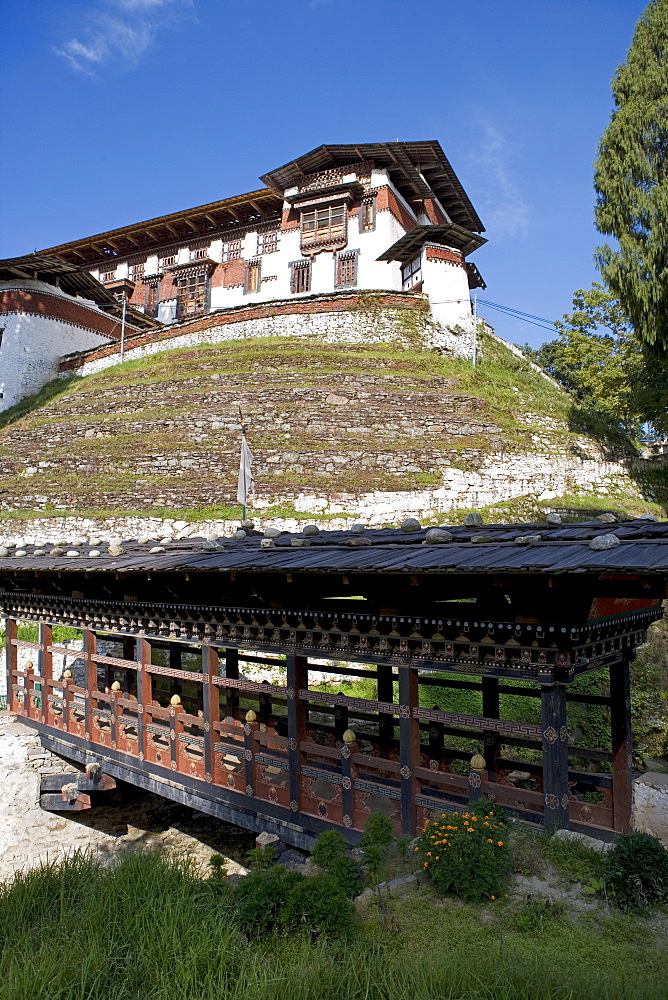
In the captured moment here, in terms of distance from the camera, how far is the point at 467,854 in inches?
217

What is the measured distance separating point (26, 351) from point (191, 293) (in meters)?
13.4

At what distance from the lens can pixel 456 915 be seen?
5.12m

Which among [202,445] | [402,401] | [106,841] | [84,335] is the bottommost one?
[106,841]

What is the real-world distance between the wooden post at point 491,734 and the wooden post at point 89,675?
697 centimetres

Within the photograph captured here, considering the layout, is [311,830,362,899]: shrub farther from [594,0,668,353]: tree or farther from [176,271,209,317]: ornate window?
[176,271,209,317]: ornate window

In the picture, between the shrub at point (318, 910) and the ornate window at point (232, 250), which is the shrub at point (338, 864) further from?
the ornate window at point (232, 250)

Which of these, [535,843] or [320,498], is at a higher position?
[320,498]

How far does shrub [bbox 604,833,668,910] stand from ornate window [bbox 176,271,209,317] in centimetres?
4613

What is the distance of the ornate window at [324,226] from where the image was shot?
129ft

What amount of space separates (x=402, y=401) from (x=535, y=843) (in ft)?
74.3

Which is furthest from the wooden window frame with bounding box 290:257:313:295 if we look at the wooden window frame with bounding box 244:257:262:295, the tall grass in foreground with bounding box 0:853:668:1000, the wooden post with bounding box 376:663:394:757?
the tall grass in foreground with bounding box 0:853:668:1000

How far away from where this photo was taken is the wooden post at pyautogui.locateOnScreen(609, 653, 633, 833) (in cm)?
730

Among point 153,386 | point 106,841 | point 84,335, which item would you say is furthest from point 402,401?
point 84,335

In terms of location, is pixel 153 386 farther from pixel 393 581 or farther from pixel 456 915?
pixel 456 915
